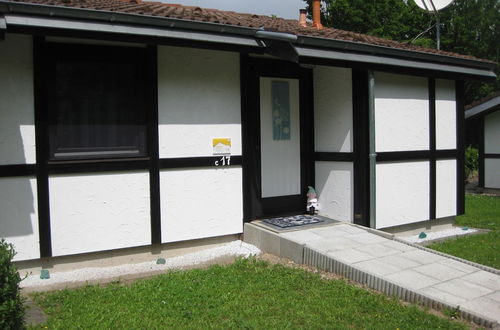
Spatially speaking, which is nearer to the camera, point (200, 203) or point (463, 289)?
point (463, 289)

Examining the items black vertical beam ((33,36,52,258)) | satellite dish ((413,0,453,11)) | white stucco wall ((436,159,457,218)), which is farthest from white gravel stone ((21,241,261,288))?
satellite dish ((413,0,453,11))

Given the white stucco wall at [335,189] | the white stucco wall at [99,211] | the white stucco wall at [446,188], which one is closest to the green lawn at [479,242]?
the white stucco wall at [446,188]

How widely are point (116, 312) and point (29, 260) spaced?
5.74 ft

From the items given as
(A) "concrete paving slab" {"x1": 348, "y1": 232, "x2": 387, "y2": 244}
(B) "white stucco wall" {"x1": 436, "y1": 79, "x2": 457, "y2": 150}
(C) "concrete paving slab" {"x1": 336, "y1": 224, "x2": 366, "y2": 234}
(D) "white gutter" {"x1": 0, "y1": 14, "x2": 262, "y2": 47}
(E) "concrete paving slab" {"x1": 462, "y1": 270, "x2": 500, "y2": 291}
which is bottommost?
(E) "concrete paving slab" {"x1": 462, "y1": 270, "x2": 500, "y2": 291}

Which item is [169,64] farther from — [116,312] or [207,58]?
[116,312]

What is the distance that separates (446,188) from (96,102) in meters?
6.32

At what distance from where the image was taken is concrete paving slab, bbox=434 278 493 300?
452 centimetres

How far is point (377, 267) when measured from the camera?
5164mm

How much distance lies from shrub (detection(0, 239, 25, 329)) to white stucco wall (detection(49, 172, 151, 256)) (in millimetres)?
2121

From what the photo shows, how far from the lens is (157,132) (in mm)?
5949

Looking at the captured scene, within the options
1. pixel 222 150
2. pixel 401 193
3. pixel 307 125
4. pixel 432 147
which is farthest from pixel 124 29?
pixel 432 147

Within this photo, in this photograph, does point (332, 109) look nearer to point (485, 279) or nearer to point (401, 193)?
point (401, 193)

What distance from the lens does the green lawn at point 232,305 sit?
13.1ft

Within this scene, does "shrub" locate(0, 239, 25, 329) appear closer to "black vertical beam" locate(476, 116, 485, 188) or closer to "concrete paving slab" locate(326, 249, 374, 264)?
"concrete paving slab" locate(326, 249, 374, 264)
